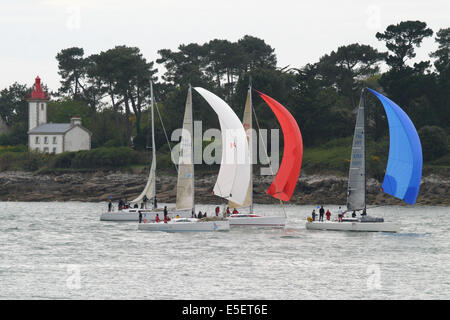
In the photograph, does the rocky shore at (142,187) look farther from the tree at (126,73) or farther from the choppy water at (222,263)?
the choppy water at (222,263)

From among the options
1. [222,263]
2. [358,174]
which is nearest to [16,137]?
[358,174]

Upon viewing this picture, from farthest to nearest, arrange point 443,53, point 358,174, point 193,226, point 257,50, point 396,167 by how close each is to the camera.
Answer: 1. point 257,50
2. point 443,53
3. point 358,174
4. point 193,226
5. point 396,167

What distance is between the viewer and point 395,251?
44969mm

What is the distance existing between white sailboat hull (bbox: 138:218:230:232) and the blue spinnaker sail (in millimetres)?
10068

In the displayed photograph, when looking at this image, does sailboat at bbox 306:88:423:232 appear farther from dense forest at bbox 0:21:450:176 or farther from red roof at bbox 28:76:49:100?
red roof at bbox 28:76:49:100

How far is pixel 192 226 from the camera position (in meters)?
51.3

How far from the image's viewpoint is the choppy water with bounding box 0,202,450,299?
32.4 m

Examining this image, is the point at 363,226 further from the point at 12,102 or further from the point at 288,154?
the point at 12,102

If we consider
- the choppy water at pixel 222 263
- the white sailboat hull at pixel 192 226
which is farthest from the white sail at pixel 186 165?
the white sailboat hull at pixel 192 226

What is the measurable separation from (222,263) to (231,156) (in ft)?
49.9

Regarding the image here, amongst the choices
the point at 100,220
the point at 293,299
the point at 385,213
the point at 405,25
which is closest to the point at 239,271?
the point at 293,299

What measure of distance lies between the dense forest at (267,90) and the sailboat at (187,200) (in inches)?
1617

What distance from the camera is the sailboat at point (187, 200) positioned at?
5125 cm

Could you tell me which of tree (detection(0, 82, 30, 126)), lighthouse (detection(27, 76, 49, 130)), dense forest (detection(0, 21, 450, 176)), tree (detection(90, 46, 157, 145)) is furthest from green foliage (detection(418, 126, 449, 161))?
tree (detection(0, 82, 30, 126))
